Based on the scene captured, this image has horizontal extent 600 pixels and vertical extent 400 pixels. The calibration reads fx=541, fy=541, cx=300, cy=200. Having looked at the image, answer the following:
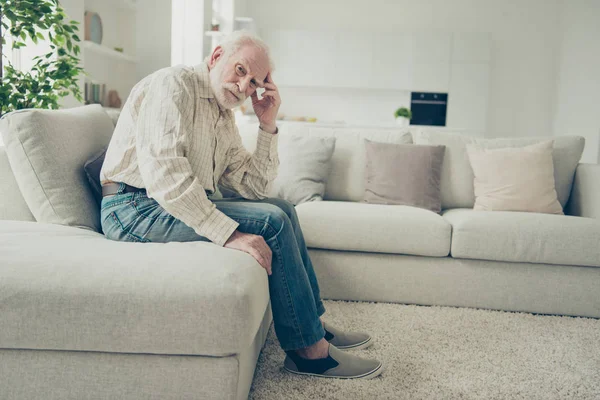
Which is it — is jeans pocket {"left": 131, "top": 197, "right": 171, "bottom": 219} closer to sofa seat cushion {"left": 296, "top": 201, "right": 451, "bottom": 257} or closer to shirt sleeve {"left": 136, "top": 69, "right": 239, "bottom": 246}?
shirt sleeve {"left": 136, "top": 69, "right": 239, "bottom": 246}

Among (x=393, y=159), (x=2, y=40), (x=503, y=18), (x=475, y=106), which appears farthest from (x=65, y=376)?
(x=503, y=18)

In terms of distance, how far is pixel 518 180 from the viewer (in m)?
2.97

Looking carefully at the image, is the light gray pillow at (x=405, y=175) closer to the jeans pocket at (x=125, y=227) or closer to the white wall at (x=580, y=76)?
the jeans pocket at (x=125, y=227)

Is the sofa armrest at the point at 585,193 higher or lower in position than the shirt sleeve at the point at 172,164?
lower

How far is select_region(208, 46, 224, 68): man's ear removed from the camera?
177 cm

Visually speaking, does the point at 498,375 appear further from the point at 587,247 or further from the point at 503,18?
the point at 503,18

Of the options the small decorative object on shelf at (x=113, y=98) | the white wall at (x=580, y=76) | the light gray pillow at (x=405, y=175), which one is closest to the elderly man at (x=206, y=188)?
the light gray pillow at (x=405, y=175)

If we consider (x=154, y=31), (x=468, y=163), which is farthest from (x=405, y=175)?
(x=154, y=31)

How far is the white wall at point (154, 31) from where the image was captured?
5.55 metres

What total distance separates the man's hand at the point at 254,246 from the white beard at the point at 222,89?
452mm

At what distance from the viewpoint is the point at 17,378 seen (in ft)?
4.49

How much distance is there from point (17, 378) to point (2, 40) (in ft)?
5.50

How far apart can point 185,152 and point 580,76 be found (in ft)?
22.1

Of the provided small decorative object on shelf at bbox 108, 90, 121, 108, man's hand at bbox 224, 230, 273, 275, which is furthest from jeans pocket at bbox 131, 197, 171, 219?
small decorative object on shelf at bbox 108, 90, 121, 108
